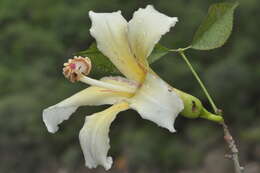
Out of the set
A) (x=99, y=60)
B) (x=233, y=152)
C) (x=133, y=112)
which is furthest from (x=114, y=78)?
(x=133, y=112)

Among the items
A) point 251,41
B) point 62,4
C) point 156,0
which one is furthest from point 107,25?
point 62,4

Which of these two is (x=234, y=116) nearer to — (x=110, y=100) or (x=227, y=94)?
(x=227, y=94)

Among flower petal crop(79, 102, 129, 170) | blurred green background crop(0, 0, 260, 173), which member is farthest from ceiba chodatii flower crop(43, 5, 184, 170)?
blurred green background crop(0, 0, 260, 173)

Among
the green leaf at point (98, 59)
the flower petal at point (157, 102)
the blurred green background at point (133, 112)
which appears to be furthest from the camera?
the blurred green background at point (133, 112)

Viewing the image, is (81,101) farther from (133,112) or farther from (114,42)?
(133,112)

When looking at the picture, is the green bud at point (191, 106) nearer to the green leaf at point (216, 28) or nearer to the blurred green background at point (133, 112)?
the green leaf at point (216, 28)

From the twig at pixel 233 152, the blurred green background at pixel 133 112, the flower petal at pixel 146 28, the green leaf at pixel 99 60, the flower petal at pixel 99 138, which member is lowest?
the blurred green background at pixel 133 112

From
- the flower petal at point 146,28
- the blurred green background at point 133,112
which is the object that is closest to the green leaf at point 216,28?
the flower petal at point 146,28
